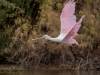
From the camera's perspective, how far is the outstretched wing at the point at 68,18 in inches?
227

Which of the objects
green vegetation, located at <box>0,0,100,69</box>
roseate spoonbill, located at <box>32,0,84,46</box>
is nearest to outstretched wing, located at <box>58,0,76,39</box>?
roseate spoonbill, located at <box>32,0,84,46</box>

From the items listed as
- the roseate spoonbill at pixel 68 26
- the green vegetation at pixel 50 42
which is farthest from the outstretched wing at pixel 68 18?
the green vegetation at pixel 50 42

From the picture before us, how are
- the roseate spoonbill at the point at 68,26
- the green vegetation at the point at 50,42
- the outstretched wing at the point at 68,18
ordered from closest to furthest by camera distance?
the roseate spoonbill at the point at 68,26
the outstretched wing at the point at 68,18
the green vegetation at the point at 50,42

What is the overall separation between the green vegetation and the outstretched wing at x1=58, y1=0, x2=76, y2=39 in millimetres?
6281

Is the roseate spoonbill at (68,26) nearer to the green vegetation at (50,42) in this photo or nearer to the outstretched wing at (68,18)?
the outstretched wing at (68,18)

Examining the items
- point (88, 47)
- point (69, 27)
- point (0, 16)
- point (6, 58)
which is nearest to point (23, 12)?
point (0, 16)

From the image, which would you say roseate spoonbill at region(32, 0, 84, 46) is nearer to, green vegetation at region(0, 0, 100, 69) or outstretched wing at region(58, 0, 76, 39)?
outstretched wing at region(58, 0, 76, 39)

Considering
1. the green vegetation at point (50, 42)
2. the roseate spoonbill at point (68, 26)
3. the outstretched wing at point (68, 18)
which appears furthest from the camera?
the green vegetation at point (50, 42)

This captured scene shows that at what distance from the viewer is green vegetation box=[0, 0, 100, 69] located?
12523mm

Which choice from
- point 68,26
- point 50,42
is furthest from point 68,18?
point 50,42

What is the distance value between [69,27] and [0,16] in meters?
7.76

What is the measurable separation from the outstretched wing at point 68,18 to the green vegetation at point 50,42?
6.28m

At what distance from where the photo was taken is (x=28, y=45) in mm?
12555

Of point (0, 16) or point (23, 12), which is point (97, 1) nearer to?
point (23, 12)
